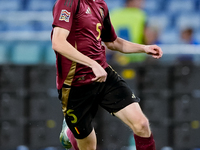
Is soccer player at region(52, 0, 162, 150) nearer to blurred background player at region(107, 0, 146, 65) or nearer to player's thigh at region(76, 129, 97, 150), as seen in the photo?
player's thigh at region(76, 129, 97, 150)

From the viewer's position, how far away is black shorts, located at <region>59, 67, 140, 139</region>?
3.89 m

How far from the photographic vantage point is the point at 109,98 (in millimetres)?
3904

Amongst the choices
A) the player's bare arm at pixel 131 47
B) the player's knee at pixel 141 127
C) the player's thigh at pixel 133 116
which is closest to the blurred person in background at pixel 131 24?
the player's bare arm at pixel 131 47

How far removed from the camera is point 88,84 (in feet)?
12.8

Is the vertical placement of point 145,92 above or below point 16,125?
above

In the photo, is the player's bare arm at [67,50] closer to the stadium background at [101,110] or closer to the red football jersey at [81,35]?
the red football jersey at [81,35]

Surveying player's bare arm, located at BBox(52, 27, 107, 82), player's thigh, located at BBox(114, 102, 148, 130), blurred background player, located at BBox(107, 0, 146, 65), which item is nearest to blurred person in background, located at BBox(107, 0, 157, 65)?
blurred background player, located at BBox(107, 0, 146, 65)

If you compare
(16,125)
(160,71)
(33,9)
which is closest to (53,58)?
(16,125)

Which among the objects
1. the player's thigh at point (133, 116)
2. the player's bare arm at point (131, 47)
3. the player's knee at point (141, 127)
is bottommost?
the player's knee at point (141, 127)

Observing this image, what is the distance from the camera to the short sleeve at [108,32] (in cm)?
419

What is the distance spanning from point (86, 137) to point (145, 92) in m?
2.62

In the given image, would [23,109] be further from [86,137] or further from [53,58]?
[86,137]

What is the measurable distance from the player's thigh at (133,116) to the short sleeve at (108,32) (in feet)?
2.83

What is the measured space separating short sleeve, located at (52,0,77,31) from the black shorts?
670mm
